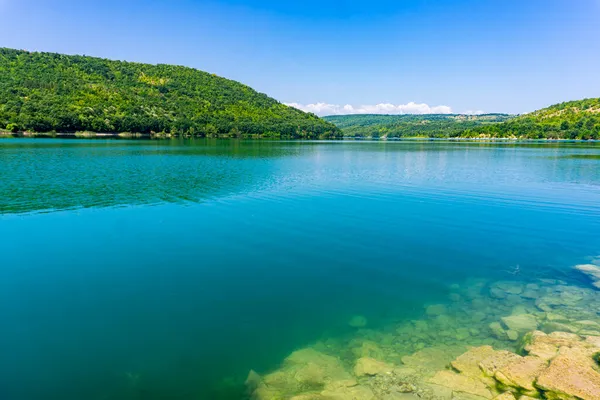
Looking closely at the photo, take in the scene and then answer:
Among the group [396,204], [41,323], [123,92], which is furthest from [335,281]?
[123,92]

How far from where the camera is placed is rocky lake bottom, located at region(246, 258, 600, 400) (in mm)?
6586

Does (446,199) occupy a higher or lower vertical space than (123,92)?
lower

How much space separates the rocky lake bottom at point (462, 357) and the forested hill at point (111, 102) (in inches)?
5336

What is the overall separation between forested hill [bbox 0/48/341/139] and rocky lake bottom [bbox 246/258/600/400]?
135538 mm

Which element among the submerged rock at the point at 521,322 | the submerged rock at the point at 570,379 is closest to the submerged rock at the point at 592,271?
the submerged rock at the point at 521,322

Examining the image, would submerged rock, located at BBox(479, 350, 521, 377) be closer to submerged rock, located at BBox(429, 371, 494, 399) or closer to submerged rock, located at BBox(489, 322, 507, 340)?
submerged rock, located at BBox(429, 371, 494, 399)

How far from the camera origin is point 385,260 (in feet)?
43.6

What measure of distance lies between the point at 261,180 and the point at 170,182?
295 inches

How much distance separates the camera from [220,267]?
12.2 meters

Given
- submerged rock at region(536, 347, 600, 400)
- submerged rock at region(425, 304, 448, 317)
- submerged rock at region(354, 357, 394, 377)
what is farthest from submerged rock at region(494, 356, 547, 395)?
submerged rock at region(425, 304, 448, 317)

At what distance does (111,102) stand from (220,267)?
15975cm

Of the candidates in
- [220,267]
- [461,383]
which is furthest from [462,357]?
[220,267]

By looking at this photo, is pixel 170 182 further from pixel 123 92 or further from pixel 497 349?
pixel 123 92

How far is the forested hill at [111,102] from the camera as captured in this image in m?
120
